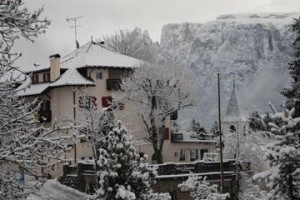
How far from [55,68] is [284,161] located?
43879mm

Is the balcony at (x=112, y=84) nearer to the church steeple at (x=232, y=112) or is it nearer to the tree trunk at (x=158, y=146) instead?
the tree trunk at (x=158, y=146)

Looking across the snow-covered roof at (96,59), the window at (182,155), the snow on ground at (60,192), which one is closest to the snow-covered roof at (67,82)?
the snow-covered roof at (96,59)

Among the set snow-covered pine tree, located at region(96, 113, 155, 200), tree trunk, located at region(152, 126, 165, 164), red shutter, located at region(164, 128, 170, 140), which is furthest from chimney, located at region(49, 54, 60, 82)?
snow-covered pine tree, located at region(96, 113, 155, 200)

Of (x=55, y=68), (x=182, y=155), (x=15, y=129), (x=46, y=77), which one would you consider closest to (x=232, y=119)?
(x=182, y=155)

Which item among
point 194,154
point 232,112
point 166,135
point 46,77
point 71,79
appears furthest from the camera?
point 232,112

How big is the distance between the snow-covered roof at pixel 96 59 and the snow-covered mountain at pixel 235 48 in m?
65.1

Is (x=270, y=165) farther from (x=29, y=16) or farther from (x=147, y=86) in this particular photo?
(x=147, y=86)

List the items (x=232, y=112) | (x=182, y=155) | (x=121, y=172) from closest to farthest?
(x=121, y=172) < (x=182, y=155) < (x=232, y=112)

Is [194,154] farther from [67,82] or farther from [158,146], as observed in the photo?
[67,82]

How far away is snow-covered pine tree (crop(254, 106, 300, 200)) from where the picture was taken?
9.05m

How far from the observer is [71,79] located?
163 ft

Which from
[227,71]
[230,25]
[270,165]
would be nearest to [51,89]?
[270,165]

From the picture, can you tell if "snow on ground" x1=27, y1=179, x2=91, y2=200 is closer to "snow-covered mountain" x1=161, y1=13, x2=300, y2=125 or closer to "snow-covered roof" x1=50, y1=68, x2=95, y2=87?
"snow-covered roof" x1=50, y1=68, x2=95, y2=87

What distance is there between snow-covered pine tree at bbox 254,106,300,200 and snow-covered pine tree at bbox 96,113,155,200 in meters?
8.84
